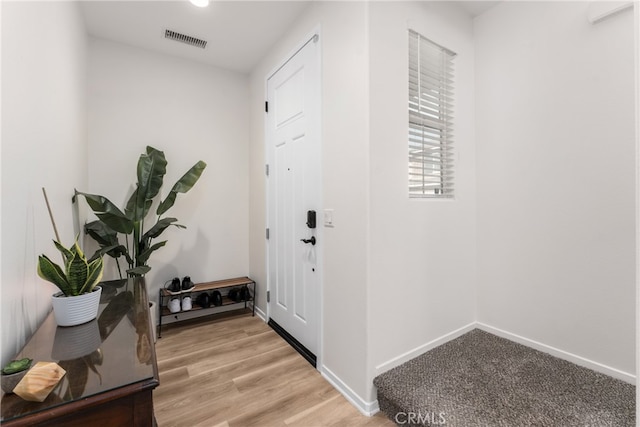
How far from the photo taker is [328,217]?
2039mm

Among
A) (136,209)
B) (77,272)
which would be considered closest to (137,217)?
(136,209)

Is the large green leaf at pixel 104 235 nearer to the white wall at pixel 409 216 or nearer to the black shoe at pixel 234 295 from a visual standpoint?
the black shoe at pixel 234 295

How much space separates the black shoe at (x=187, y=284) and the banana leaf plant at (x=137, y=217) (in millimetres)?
492

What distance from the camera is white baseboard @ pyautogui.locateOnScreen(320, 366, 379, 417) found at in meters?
1.70

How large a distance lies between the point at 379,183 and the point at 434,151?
28.3 inches

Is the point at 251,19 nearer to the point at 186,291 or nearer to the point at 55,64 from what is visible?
the point at 55,64

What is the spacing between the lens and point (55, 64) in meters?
1.57

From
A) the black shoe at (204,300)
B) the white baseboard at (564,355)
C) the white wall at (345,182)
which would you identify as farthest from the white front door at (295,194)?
the white baseboard at (564,355)

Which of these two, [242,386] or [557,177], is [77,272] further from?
[557,177]

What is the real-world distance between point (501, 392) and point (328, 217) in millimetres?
1469

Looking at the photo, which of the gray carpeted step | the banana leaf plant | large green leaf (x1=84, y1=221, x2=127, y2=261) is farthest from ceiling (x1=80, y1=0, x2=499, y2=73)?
the gray carpeted step

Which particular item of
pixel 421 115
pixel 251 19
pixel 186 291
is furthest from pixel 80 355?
pixel 251 19

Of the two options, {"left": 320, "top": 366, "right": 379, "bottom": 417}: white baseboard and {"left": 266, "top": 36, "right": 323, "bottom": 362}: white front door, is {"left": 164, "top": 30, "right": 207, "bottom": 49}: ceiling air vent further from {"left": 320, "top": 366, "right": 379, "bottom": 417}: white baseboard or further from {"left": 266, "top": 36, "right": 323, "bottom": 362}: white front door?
{"left": 320, "top": 366, "right": 379, "bottom": 417}: white baseboard

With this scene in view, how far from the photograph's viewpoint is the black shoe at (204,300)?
118 inches
